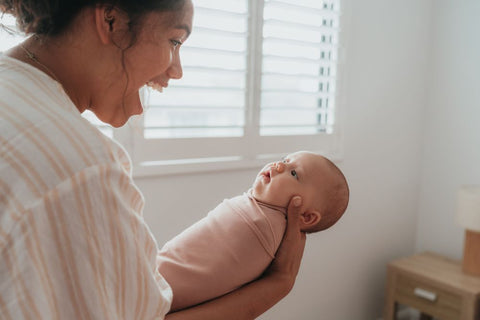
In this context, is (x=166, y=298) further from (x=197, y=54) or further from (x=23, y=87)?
(x=197, y=54)

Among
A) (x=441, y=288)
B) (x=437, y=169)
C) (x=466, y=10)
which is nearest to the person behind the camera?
(x=441, y=288)

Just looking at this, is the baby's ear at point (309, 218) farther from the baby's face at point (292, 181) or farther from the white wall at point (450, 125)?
the white wall at point (450, 125)

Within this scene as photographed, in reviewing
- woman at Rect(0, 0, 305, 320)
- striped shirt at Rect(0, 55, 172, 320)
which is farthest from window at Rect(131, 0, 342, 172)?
striped shirt at Rect(0, 55, 172, 320)

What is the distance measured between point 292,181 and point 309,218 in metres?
0.12

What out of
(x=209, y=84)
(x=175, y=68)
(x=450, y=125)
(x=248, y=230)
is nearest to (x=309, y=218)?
(x=248, y=230)

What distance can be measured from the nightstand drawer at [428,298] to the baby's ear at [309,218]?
1309mm

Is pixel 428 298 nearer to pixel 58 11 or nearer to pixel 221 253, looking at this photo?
pixel 221 253

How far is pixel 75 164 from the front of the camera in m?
0.49

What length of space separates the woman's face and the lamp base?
2.10m

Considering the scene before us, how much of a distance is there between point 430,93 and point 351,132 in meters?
0.76

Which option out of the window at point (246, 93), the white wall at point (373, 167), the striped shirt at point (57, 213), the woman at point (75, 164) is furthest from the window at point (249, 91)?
the striped shirt at point (57, 213)

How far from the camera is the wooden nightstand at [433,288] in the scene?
2.11 m

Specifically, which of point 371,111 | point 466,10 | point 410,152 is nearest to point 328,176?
point 371,111

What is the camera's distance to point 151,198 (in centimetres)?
171
